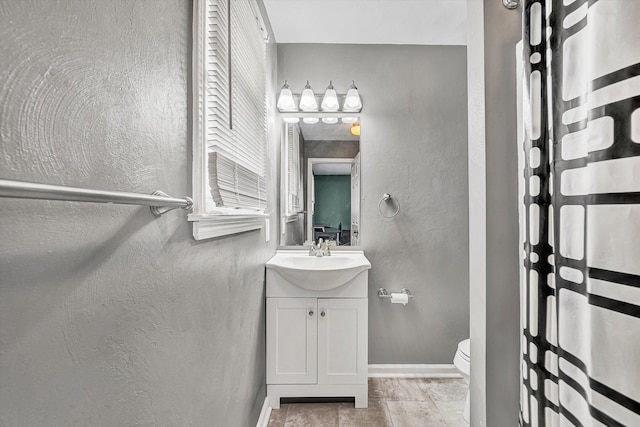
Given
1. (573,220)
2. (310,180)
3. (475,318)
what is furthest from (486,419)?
(310,180)

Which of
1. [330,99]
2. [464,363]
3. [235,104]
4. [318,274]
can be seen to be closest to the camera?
[235,104]

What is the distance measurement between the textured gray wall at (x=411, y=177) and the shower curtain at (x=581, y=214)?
1.63 metres

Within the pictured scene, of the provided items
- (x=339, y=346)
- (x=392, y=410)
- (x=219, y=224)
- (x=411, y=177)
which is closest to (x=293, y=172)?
(x=411, y=177)

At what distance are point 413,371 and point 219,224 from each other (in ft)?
6.77

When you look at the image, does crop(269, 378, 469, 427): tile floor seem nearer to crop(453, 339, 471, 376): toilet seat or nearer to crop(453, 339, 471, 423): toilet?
crop(453, 339, 471, 423): toilet

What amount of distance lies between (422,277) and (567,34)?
6.62 ft

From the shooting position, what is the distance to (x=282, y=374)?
2.08 meters

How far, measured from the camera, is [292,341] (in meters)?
2.09

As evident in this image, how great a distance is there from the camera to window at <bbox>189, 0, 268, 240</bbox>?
0.98 metres

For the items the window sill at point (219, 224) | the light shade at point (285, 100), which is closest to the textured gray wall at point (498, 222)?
the window sill at point (219, 224)

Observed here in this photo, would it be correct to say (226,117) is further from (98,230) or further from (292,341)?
(292,341)

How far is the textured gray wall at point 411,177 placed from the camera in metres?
2.53

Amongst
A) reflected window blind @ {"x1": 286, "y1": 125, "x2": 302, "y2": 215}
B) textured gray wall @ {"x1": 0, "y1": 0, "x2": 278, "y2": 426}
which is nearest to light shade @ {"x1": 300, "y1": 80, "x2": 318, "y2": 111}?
reflected window blind @ {"x1": 286, "y1": 125, "x2": 302, "y2": 215}

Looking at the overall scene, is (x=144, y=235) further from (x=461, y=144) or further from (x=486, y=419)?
(x=461, y=144)
